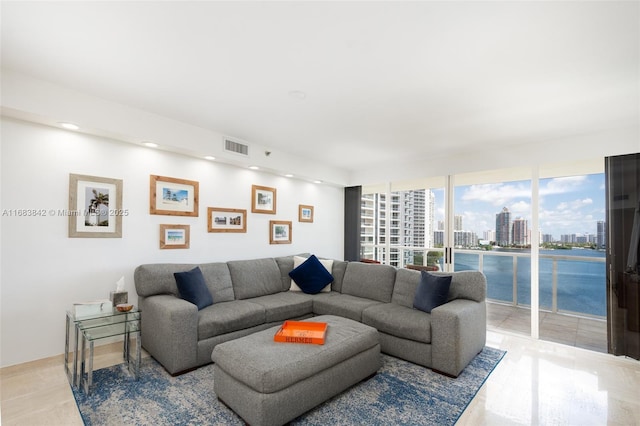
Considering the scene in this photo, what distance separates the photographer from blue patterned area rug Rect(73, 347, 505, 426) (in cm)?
213

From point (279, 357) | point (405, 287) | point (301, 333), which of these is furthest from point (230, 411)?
point (405, 287)

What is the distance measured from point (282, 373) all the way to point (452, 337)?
→ 65.0 inches

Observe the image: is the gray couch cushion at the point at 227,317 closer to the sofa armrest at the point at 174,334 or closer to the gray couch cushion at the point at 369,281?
the sofa armrest at the point at 174,334

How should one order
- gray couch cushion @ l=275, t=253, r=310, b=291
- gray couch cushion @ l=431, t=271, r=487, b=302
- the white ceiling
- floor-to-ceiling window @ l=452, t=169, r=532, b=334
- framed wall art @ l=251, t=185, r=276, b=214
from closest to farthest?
1. the white ceiling
2. gray couch cushion @ l=431, t=271, r=487, b=302
3. floor-to-ceiling window @ l=452, t=169, r=532, b=334
4. gray couch cushion @ l=275, t=253, r=310, b=291
5. framed wall art @ l=251, t=185, r=276, b=214

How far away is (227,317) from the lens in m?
3.10

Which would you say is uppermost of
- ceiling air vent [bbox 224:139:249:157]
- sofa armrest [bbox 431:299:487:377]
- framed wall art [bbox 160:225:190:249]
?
ceiling air vent [bbox 224:139:249:157]

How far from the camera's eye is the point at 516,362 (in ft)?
10.3

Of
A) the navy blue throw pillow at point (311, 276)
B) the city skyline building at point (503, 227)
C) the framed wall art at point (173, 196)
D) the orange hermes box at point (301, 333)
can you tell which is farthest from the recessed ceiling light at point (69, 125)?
the city skyline building at point (503, 227)

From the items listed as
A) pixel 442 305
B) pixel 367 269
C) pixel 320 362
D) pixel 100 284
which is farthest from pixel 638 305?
pixel 100 284

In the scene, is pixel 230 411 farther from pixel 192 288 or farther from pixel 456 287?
pixel 456 287

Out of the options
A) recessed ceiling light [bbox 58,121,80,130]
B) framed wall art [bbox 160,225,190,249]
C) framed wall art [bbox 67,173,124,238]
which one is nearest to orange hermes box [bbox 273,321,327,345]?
framed wall art [bbox 160,225,190,249]

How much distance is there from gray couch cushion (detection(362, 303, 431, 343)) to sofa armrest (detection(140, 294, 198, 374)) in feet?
5.95

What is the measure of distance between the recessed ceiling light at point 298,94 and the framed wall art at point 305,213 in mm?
2826

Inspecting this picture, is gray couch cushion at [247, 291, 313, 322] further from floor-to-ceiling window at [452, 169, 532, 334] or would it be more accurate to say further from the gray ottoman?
floor-to-ceiling window at [452, 169, 532, 334]
